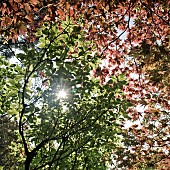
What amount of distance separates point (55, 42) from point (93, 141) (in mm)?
2344

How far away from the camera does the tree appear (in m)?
3.87

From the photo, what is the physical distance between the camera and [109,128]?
16.3 feet

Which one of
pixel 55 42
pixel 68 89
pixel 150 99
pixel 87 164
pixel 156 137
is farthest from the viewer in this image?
pixel 156 137

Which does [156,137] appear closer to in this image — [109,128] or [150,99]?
[150,99]

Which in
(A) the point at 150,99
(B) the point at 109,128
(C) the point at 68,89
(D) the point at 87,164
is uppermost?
(A) the point at 150,99

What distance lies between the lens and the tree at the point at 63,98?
3869 millimetres

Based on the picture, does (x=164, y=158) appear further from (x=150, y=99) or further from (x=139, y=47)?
(x=139, y=47)

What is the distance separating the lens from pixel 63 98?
4.61m

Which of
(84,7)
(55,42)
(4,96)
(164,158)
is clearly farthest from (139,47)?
(164,158)

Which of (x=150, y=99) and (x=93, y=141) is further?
(x=150, y=99)

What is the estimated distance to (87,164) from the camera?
5773 mm

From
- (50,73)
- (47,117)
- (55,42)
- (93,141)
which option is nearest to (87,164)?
(93,141)

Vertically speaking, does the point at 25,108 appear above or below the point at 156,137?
below

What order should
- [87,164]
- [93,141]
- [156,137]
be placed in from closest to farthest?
[93,141] < [87,164] < [156,137]
